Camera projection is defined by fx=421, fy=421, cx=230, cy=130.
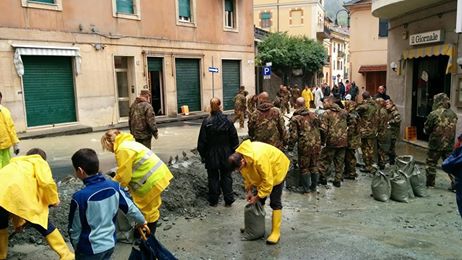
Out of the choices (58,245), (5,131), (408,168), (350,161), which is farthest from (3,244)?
(350,161)

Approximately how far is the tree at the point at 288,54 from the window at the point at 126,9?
16.2 m

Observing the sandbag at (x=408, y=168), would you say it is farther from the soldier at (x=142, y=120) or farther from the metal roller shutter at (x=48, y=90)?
the metal roller shutter at (x=48, y=90)

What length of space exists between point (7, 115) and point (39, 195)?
319 centimetres

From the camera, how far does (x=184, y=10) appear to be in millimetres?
19688

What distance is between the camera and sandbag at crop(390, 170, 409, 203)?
7281 mm

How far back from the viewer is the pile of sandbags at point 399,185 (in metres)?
7.30

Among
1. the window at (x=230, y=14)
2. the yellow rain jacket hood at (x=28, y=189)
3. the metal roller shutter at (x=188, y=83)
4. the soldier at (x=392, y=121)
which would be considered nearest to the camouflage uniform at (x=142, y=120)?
the yellow rain jacket hood at (x=28, y=189)

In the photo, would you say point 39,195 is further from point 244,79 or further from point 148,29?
point 244,79

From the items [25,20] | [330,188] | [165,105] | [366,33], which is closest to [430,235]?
[330,188]

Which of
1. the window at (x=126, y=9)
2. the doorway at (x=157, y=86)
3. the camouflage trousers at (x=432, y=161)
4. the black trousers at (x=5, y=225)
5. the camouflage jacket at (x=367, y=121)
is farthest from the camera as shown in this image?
the doorway at (x=157, y=86)

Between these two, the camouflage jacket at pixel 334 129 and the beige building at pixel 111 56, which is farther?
the beige building at pixel 111 56

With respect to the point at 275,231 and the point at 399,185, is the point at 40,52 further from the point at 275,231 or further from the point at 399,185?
the point at 399,185

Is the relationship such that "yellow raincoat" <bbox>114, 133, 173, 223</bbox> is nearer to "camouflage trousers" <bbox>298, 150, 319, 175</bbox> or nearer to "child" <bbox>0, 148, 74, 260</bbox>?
"child" <bbox>0, 148, 74, 260</bbox>

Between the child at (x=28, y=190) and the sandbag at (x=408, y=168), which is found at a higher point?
the child at (x=28, y=190)
